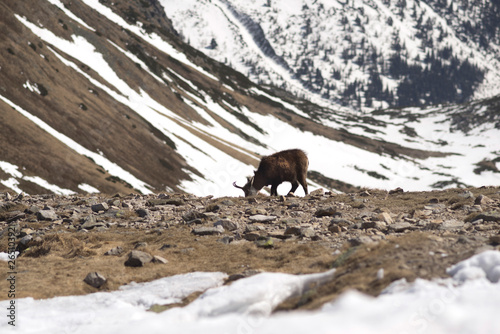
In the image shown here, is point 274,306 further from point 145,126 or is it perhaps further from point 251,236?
point 145,126

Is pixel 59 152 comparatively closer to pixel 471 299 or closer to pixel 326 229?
pixel 326 229

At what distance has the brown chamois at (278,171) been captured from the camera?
19.7 metres

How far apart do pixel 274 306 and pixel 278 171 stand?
13776 mm

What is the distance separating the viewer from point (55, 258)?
10977 millimetres

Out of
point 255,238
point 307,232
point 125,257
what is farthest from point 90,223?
point 307,232

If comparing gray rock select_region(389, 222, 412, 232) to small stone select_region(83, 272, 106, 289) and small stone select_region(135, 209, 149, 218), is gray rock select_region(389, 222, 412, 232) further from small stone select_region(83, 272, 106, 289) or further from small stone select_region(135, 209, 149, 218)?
small stone select_region(135, 209, 149, 218)

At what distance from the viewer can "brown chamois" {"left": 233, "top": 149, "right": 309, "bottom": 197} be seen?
1967cm

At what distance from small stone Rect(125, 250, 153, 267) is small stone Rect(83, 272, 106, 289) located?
3.48 ft

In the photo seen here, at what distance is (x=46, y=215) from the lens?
14766mm

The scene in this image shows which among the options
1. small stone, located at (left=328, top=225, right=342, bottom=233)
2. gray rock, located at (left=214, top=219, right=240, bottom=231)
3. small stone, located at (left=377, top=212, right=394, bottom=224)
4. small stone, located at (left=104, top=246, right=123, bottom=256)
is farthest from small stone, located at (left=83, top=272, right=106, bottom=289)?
small stone, located at (left=377, top=212, right=394, bottom=224)

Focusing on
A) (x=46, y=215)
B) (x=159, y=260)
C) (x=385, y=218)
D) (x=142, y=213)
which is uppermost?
(x=385, y=218)

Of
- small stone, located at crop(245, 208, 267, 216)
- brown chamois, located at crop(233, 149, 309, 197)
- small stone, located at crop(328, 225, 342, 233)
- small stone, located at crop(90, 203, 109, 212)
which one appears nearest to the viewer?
small stone, located at crop(328, 225, 342, 233)

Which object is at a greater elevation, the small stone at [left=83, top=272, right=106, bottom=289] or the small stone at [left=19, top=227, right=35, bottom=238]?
the small stone at [left=83, top=272, right=106, bottom=289]

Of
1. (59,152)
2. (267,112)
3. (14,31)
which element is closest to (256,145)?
(267,112)
